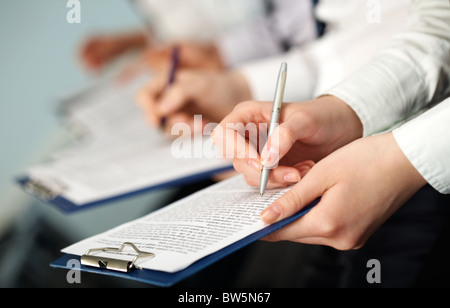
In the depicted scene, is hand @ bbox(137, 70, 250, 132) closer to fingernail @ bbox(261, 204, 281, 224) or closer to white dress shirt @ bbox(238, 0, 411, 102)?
white dress shirt @ bbox(238, 0, 411, 102)

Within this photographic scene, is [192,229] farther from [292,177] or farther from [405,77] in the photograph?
[405,77]

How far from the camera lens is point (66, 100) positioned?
1.03 metres

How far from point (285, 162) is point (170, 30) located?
108cm

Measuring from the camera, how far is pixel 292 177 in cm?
38

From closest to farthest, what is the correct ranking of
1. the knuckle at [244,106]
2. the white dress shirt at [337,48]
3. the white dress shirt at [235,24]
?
the knuckle at [244,106]
the white dress shirt at [337,48]
the white dress shirt at [235,24]

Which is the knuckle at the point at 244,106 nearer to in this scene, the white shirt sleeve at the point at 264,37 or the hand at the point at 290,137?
the hand at the point at 290,137

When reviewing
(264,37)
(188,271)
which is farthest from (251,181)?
(264,37)

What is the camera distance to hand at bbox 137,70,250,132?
2.56 feet

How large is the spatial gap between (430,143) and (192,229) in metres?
0.24

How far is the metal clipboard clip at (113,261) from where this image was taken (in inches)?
12.5

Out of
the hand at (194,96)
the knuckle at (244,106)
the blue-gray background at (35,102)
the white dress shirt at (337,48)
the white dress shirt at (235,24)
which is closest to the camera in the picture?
the knuckle at (244,106)

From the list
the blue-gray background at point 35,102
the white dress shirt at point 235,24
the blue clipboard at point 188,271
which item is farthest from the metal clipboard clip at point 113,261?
the blue-gray background at point 35,102

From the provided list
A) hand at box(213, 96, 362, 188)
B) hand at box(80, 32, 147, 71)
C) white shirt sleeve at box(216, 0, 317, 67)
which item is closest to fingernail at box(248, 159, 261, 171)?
hand at box(213, 96, 362, 188)

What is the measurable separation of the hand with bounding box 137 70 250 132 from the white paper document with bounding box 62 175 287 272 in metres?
0.36
